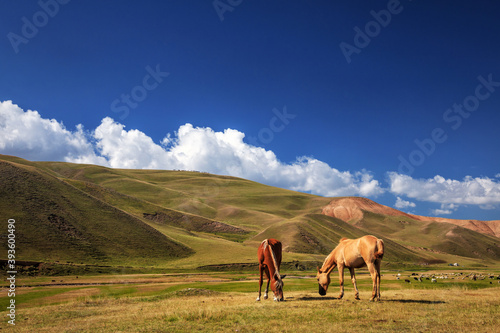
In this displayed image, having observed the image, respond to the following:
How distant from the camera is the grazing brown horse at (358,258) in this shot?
18.4m

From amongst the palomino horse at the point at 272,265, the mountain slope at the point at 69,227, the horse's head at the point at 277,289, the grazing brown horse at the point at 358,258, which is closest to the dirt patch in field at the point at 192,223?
the mountain slope at the point at 69,227

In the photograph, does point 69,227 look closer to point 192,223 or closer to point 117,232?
point 117,232

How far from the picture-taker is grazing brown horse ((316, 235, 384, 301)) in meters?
18.4

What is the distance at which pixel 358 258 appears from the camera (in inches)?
764

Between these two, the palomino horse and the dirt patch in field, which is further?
the dirt patch in field

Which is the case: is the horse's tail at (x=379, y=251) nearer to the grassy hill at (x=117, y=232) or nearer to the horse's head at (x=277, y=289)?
the horse's head at (x=277, y=289)

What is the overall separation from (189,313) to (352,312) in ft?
25.4

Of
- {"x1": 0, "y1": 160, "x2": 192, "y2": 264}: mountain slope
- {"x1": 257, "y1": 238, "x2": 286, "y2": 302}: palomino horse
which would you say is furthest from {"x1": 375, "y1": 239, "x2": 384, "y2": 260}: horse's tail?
{"x1": 0, "y1": 160, "x2": 192, "y2": 264}: mountain slope

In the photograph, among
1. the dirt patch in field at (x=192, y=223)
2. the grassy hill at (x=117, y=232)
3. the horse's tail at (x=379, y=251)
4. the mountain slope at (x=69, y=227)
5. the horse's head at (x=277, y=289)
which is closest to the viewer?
the horse's tail at (x=379, y=251)

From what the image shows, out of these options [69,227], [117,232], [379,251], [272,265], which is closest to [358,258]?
[379,251]

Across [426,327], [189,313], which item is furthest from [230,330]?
[426,327]

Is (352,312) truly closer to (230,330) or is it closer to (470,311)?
(470,311)

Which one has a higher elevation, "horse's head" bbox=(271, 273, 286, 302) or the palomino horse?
the palomino horse

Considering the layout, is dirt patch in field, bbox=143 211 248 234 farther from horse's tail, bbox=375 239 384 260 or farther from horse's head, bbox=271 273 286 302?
horse's tail, bbox=375 239 384 260
